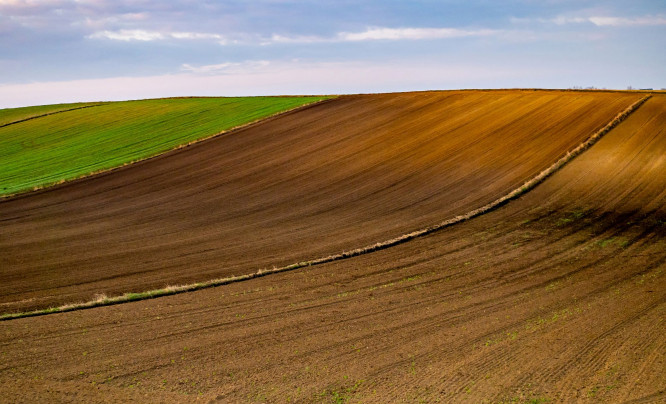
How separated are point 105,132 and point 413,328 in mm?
43926

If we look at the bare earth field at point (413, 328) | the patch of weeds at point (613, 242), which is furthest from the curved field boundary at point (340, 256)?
the patch of weeds at point (613, 242)

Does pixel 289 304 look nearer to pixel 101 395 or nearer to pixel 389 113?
pixel 101 395

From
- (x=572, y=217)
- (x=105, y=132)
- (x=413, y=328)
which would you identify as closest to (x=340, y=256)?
(x=413, y=328)

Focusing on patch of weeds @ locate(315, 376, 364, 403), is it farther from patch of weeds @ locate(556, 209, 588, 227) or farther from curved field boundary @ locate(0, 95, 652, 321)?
patch of weeds @ locate(556, 209, 588, 227)

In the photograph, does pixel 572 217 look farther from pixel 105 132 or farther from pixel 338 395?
pixel 105 132

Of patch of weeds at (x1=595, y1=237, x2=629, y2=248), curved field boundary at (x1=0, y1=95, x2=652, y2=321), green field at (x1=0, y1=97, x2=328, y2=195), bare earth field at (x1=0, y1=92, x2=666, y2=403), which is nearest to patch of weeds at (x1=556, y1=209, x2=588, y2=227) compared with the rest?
bare earth field at (x1=0, y1=92, x2=666, y2=403)

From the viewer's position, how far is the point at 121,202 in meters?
28.2

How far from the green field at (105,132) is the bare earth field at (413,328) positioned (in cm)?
1817

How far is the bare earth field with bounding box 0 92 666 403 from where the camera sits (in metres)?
10.1

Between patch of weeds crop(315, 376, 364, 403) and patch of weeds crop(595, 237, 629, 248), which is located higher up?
patch of weeds crop(595, 237, 629, 248)

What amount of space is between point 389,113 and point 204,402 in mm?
34804

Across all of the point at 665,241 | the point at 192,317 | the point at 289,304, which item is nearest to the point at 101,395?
the point at 192,317

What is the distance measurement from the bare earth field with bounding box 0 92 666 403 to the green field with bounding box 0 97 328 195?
18174 millimetres

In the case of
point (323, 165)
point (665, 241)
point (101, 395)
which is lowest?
point (101, 395)
